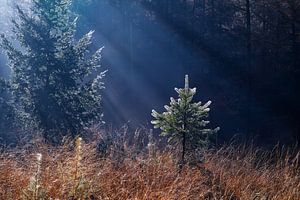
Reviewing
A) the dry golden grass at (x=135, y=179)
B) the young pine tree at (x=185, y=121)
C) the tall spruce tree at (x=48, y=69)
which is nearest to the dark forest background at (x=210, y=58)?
the tall spruce tree at (x=48, y=69)

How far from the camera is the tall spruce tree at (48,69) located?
1280 centimetres

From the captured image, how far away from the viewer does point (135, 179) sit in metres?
4.46

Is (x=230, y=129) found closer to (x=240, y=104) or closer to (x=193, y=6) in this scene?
(x=240, y=104)

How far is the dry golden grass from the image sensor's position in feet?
12.3

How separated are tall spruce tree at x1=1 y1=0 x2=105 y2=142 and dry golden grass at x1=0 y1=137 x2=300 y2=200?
736 centimetres

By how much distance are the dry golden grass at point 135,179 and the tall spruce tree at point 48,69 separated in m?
7.36

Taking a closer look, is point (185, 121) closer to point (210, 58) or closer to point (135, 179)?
point (135, 179)

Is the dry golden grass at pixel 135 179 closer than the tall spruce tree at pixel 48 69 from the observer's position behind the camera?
Yes

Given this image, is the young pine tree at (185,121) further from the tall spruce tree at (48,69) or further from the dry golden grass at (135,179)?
the tall spruce tree at (48,69)

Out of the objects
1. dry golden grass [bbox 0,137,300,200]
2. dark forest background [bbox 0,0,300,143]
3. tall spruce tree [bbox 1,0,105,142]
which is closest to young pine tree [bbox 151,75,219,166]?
dry golden grass [bbox 0,137,300,200]

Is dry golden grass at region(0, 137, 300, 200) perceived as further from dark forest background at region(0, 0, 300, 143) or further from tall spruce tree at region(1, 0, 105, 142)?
dark forest background at region(0, 0, 300, 143)

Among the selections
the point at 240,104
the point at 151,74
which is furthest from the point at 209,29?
the point at 240,104

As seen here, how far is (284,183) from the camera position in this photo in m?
4.91

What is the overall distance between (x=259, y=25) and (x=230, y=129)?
765 centimetres
